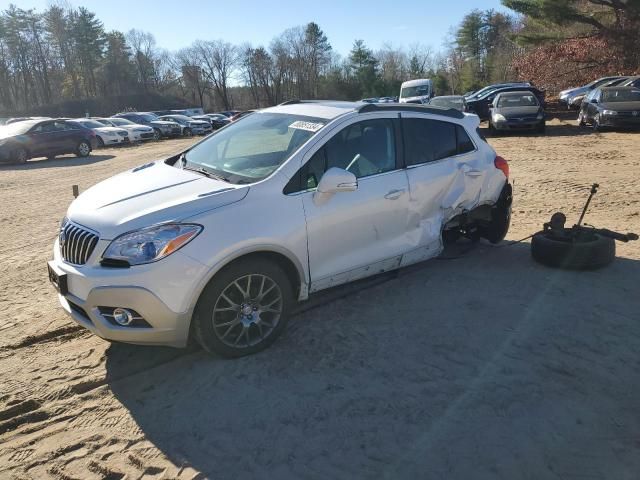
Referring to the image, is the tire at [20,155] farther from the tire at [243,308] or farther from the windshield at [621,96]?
the windshield at [621,96]

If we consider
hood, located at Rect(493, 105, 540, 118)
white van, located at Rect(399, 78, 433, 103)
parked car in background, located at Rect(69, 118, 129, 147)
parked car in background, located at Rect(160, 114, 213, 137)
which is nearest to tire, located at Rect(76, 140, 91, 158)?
parked car in background, located at Rect(69, 118, 129, 147)

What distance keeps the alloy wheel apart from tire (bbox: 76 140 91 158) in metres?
20.3

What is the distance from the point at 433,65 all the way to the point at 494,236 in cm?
9854

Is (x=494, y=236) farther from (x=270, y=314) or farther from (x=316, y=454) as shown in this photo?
(x=316, y=454)

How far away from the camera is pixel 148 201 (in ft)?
12.3

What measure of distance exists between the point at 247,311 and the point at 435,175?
2320mm

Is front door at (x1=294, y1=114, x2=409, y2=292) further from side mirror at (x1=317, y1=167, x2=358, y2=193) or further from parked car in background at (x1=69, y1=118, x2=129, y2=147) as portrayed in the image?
parked car in background at (x1=69, y1=118, x2=129, y2=147)

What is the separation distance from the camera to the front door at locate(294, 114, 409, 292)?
4113 mm

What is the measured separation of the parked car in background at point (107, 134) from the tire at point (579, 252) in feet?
82.0

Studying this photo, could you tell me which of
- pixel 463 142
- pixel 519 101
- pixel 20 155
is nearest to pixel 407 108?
pixel 463 142

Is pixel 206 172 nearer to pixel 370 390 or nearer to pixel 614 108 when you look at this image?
pixel 370 390

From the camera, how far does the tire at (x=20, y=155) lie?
19391mm

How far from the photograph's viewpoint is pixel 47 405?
3445 mm

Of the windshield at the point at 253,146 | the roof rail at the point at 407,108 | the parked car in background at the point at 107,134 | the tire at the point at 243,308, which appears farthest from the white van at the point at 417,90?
the tire at the point at 243,308
